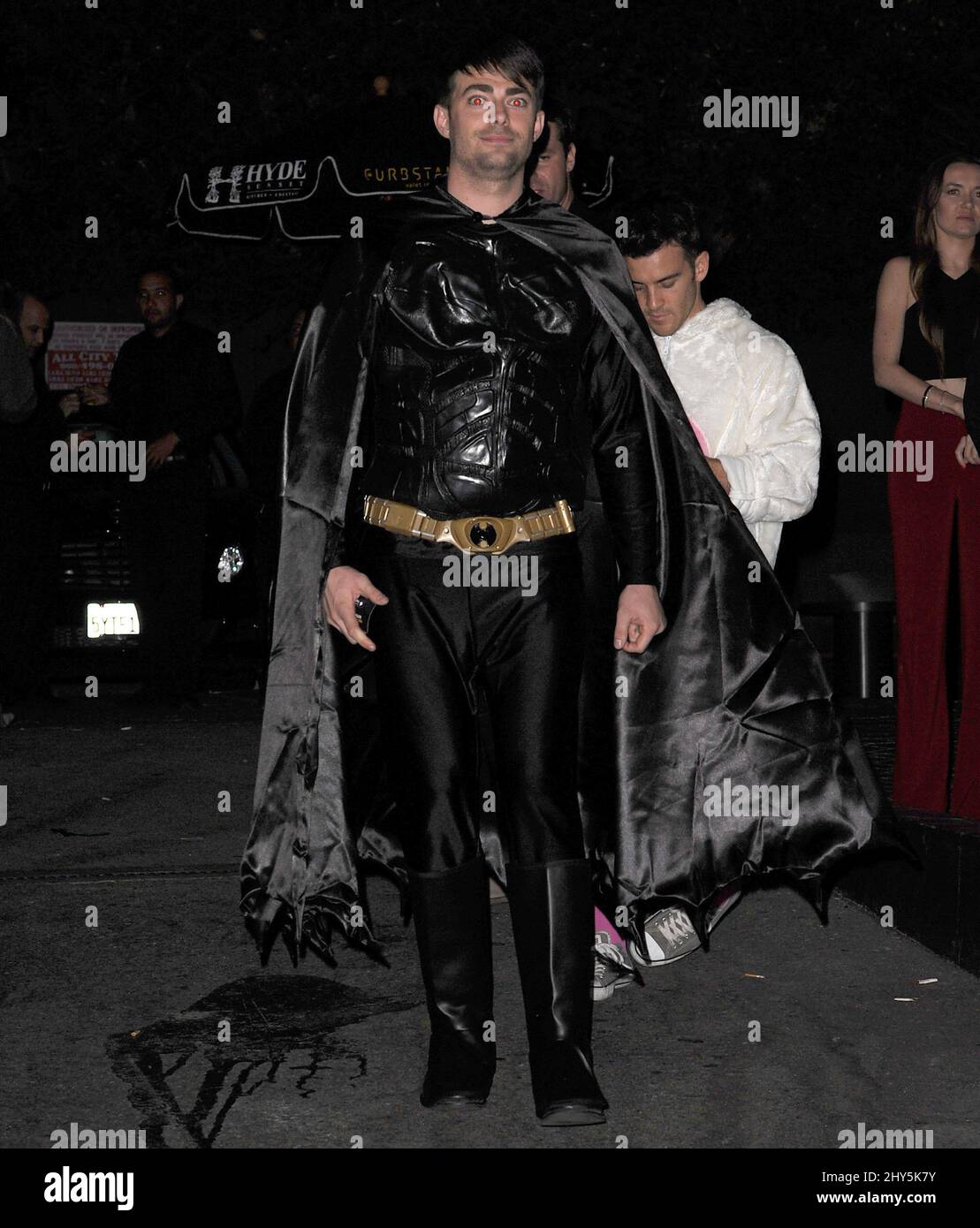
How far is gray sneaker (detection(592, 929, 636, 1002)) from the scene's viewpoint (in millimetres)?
4910

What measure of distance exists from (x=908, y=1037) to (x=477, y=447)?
74.3 inches

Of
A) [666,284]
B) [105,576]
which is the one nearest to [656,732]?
[666,284]

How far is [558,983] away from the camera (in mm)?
3955

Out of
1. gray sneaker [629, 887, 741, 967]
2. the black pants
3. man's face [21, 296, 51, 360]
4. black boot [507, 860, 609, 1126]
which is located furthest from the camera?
man's face [21, 296, 51, 360]

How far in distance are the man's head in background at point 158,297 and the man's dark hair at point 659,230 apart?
5.79 m

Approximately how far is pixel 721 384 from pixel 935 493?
1461 millimetres

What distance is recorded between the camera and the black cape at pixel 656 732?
430cm

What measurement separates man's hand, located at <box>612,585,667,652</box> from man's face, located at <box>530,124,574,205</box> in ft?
5.16

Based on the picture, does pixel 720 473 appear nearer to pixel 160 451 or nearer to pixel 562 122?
pixel 562 122

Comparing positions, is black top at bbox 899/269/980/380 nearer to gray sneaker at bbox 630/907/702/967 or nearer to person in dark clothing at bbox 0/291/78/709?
gray sneaker at bbox 630/907/702/967

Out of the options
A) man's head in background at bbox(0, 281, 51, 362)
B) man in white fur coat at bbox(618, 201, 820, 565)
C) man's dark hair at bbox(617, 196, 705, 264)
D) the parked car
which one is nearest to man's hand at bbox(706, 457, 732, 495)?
man in white fur coat at bbox(618, 201, 820, 565)

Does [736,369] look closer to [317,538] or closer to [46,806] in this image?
[317,538]

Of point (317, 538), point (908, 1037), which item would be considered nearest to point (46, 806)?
point (317, 538)

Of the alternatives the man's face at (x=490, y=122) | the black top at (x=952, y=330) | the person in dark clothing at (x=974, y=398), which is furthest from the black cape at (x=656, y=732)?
the black top at (x=952, y=330)
